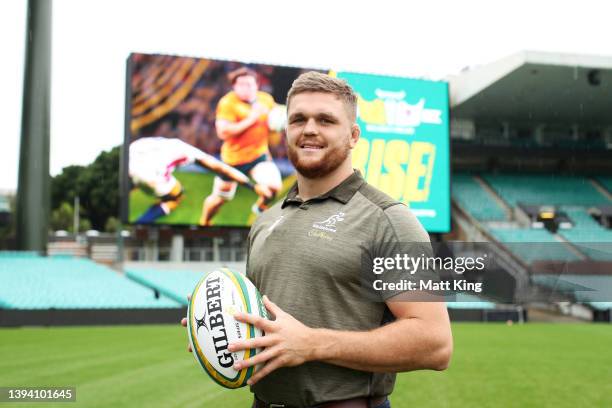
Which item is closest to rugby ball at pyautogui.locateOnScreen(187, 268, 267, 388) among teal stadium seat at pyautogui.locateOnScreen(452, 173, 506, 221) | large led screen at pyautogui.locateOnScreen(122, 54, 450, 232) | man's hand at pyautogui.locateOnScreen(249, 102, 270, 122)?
large led screen at pyautogui.locateOnScreen(122, 54, 450, 232)

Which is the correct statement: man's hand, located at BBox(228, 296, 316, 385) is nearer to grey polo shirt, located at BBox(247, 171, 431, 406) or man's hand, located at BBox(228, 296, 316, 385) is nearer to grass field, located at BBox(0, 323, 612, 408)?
grey polo shirt, located at BBox(247, 171, 431, 406)

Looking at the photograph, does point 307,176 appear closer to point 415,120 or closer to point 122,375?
point 122,375

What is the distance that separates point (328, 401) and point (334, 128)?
0.95m

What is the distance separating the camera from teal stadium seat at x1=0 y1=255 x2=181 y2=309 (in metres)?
20.1

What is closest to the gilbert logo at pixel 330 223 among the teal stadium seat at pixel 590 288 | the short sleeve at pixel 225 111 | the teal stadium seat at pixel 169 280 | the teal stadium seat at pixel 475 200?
the teal stadium seat at pixel 590 288

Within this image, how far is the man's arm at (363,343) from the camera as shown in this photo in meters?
1.97

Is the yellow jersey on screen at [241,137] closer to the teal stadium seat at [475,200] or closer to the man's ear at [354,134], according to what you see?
the teal stadium seat at [475,200]

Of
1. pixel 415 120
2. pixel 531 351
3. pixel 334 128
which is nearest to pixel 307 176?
pixel 334 128

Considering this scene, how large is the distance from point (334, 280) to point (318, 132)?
53 centimetres

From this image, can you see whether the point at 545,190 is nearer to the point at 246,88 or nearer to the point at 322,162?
the point at 246,88

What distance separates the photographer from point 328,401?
2105 millimetres

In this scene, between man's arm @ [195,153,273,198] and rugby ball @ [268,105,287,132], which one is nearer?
man's arm @ [195,153,273,198]

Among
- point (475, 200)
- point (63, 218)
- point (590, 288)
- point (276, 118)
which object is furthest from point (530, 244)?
point (63, 218)

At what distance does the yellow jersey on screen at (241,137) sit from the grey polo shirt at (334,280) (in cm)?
2037
